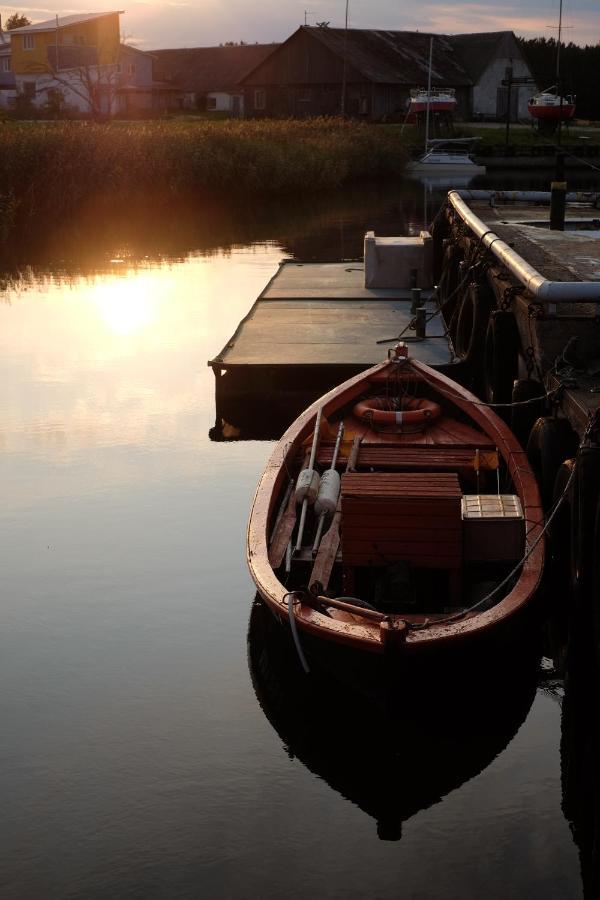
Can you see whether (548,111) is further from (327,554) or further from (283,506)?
(327,554)

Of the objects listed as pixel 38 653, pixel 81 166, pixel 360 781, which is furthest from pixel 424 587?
pixel 81 166

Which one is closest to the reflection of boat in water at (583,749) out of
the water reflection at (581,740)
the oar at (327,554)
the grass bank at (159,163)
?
the water reflection at (581,740)

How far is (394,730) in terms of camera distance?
6957 millimetres

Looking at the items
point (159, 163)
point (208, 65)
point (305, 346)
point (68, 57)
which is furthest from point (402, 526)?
point (208, 65)

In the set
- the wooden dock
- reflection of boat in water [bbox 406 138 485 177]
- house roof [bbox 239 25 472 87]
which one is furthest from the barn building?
the wooden dock

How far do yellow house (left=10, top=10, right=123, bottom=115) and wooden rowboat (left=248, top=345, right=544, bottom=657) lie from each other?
65.9 m

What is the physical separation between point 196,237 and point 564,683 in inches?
1017

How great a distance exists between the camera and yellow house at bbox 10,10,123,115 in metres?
73.1

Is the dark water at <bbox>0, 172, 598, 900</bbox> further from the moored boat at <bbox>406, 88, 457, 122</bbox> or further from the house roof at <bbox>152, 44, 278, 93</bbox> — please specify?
the house roof at <bbox>152, 44, 278, 93</bbox>

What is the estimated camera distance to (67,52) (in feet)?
242

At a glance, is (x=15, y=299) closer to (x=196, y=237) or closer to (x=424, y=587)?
(x=196, y=237)

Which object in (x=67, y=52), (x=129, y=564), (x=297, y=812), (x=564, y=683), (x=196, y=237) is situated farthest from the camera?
(x=67, y=52)

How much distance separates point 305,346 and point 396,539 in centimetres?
815

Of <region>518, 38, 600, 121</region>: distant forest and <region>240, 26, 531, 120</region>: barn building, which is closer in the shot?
<region>240, 26, 531, 120</region>: barn building
